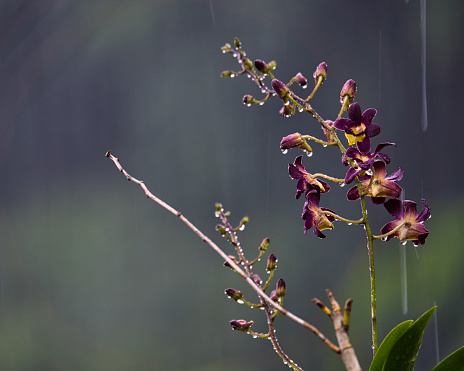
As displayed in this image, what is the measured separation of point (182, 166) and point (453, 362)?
1.49 metres

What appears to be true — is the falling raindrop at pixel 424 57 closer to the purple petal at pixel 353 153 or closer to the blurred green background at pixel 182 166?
the blurred green background at pixel 182 166

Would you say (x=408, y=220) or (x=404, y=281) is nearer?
(x=408, y=220)

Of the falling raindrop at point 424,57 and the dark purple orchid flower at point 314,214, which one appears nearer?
the dark purple orchid flower at point 314,214

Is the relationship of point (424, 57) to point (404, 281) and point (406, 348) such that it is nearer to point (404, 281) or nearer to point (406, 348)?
point (404, 281)

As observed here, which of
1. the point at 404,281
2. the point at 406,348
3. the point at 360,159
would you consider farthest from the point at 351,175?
the point at 404,281

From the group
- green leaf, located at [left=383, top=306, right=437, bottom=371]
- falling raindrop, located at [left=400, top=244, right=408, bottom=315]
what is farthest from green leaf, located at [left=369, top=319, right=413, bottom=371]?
falling raindrop, located at [left=400, top=244, right=408, bottom=315]

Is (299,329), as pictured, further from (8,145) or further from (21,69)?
(21,69)

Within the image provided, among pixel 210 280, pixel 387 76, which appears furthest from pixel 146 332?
pixel 387 76

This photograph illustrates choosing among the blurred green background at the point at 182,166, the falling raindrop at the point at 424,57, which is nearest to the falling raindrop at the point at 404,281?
the blurred green background at the point at 182,166

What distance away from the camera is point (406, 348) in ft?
1.07

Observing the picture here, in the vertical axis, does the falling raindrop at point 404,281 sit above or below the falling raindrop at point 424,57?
below

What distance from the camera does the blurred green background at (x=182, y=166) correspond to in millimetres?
1563

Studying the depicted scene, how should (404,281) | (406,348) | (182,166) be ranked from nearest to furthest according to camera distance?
(406,348)
(404,281)
(182,166)

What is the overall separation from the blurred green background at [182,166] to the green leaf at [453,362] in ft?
4.10
